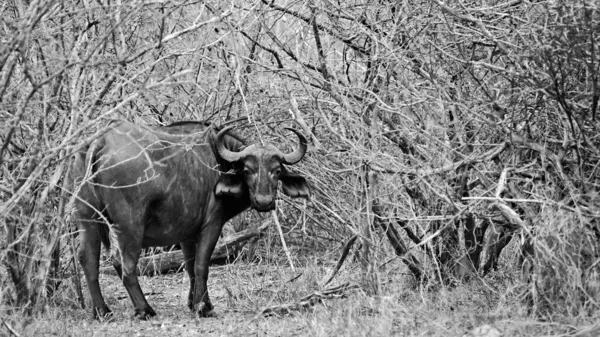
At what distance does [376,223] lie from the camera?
877 centimetres

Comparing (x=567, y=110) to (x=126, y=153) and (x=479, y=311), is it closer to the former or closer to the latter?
(x=479, y=311)

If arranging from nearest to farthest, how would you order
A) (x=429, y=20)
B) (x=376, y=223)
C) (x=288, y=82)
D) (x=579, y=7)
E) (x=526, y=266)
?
(x=579, y=7), (x=526, y=266), (x=429, y=20), (x=376, y=223), (x=288, y=82)

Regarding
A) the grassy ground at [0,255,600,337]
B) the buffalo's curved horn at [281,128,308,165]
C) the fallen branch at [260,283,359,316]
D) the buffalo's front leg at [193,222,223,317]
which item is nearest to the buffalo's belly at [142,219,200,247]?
the buffalo's front leg at [193,222,223,317]

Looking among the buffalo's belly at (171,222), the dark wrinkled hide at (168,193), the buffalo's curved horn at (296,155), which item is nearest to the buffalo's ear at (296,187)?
the dark wrinkled hide at (168,193)

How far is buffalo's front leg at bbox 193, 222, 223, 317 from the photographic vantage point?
8641 millimetres

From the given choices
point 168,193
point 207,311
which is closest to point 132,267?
point 168,193

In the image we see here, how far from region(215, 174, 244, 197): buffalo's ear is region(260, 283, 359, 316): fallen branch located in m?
1.21

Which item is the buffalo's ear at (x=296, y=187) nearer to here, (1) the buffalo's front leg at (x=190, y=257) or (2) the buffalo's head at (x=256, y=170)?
(2) the buffalo's head at (x=256, y=170)

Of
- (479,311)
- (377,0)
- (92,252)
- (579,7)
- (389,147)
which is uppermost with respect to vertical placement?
(377,0)

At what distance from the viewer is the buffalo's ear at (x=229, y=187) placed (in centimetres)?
882

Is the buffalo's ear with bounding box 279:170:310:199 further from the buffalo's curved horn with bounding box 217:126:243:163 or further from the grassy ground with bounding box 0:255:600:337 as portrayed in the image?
the grassy ground with bounding box 0:255:600:337

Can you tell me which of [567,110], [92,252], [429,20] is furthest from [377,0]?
[92,252]

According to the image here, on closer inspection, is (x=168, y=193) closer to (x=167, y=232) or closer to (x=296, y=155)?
(x=167, y=232)

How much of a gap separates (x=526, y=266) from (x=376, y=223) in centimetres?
169
